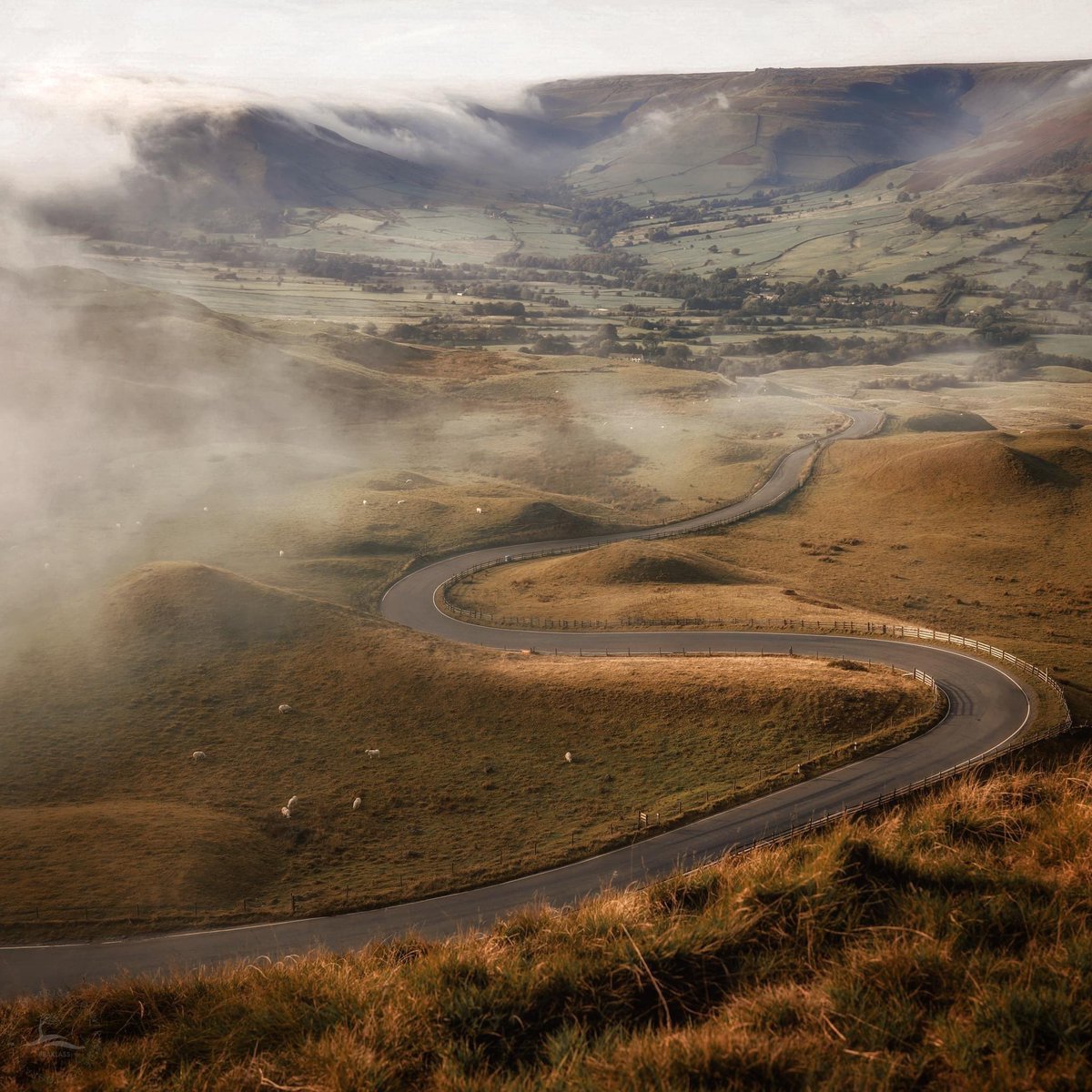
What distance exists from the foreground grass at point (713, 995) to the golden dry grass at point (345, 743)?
85.1 ft

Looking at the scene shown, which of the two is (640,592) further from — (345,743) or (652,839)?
(652,839)

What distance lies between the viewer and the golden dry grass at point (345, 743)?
37.3 m

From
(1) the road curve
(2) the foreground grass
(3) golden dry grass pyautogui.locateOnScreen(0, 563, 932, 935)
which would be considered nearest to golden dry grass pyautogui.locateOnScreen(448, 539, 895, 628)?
(1) the road curve

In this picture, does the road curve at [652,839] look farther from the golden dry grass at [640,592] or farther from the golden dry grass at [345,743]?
the golden dry grass at [640,592]

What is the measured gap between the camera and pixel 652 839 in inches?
1478

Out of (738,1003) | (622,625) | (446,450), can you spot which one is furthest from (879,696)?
(446,450)

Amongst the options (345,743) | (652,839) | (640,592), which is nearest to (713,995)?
(652,839)

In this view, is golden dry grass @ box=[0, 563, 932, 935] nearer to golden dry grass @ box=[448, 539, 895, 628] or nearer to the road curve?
the road curve

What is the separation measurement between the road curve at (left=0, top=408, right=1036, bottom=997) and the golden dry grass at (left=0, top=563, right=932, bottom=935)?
5.57 ft

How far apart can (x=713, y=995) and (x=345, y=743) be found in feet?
137

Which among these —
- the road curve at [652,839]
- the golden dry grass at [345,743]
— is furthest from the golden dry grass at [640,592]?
the golden dry grass at [345,743]

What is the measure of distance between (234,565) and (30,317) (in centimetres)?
9938

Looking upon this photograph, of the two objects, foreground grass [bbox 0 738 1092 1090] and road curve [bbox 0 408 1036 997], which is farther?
road curve [bbox 0 408 1036 997]

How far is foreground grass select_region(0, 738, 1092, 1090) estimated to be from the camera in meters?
7.33
